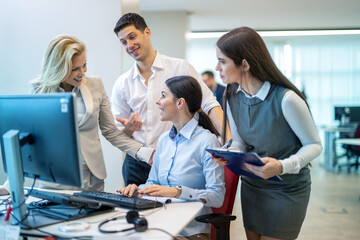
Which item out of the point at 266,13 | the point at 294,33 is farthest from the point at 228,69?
the point at 294,33

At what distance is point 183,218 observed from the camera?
1.66 metres

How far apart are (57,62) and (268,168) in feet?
4.21

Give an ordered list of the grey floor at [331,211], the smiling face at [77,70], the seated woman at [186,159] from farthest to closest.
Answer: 1. the grey floor at [331,211]
2. the smiling face at [77,70]
3. the seated woman at [186,159]

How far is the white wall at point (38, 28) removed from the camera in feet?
11.0

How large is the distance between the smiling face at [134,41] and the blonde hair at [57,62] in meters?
0.41

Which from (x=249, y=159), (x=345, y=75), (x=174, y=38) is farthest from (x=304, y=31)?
(x=249, y=159)

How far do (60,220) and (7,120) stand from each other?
476 mm

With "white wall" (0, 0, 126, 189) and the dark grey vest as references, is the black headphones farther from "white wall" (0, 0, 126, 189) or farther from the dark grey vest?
"white wall" (0, 0, 126, 189)

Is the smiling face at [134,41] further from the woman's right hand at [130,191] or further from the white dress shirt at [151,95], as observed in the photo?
the woman's right hand at [130,191]

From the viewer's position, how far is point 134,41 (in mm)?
2600

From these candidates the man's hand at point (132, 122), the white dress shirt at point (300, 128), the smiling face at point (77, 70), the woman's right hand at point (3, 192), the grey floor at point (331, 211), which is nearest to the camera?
the white dress shirt at point (300, 128)

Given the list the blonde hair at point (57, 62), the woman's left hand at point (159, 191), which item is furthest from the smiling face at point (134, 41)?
the woman's left hand at point (159, 191)

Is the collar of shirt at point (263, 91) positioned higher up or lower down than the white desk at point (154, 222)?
higher up

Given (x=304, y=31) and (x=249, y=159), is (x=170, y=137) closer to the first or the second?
(x=249, y=159)
